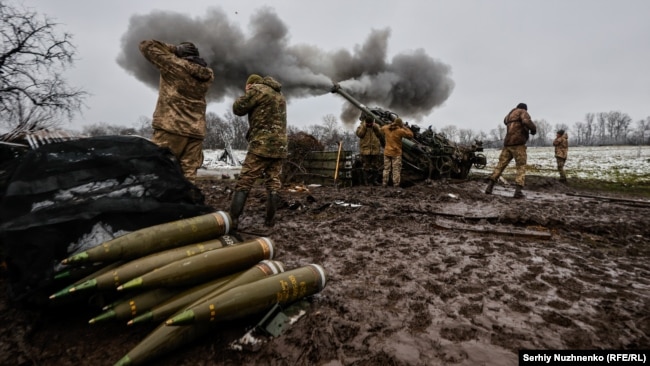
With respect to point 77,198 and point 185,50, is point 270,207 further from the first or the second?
point 77,198

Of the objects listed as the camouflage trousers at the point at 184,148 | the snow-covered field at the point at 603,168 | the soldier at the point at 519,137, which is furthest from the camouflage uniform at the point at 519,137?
the camouflage trousers at the point at 184,148

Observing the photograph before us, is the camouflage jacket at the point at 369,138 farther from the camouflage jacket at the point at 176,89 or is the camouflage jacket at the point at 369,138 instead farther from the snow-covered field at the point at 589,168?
the snow-covered field at the point at 589,168

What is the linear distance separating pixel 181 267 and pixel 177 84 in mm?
2633

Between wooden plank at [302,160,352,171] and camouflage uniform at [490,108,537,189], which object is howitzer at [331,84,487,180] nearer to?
wooden plank at [302,160,352,171]

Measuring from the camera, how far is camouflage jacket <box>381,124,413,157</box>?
8.27 meters

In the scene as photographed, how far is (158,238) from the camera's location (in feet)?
6.36

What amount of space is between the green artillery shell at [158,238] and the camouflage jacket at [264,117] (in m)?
1.68

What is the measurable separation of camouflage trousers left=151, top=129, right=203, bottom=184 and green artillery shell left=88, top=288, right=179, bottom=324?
82.7 inches

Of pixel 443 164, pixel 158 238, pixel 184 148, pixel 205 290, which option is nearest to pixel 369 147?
pixel 443 164

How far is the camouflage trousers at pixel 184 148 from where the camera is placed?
352 centimetres

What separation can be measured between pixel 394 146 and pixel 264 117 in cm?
518

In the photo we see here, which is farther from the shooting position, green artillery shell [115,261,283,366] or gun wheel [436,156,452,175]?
gun wheel [436,156,452,175]

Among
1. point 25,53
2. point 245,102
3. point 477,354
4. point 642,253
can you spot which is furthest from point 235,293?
point 25,53

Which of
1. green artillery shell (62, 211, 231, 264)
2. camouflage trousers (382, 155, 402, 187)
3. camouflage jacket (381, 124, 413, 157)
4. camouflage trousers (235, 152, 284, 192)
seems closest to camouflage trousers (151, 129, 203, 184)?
camouflage trousers (235, 152, 284, 192)
